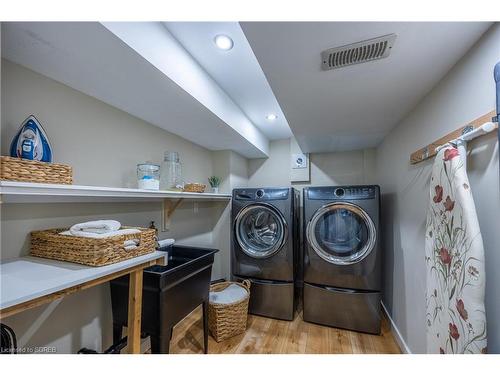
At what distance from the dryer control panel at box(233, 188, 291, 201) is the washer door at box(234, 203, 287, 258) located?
8cm

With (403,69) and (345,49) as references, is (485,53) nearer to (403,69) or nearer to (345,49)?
(403,69)

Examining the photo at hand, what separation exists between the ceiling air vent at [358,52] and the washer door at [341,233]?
1.31m

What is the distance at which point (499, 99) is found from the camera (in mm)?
688

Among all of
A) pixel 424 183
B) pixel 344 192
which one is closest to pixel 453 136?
pixel 424 183

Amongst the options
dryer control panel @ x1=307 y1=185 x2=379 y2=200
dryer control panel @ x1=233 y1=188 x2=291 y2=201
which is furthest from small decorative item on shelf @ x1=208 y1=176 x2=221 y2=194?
dryer control panel @ x1=307 y1=185 x2=379 y2=200

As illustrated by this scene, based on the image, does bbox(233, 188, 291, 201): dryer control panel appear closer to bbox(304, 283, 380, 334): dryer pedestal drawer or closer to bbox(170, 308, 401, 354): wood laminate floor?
bbox(304, 283, 380, 334): dryer pedestal drawer

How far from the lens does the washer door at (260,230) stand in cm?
212

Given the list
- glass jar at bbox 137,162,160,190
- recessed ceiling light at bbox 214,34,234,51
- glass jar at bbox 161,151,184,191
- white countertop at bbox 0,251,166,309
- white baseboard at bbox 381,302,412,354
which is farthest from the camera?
glass jar at bbox 161,151,184,191

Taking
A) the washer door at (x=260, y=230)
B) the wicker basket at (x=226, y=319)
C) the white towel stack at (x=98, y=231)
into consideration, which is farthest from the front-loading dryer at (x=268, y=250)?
the white towel stack at (x=98, y=231)

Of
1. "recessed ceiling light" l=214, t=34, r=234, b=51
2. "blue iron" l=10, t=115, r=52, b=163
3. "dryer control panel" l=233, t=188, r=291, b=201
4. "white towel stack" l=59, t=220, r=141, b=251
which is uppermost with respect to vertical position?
"recessed ceiling light" l=214, t=34, r=234, b=51

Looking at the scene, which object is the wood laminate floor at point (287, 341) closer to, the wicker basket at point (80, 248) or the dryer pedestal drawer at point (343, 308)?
the dryer pedestal drawer at point (343, 308)

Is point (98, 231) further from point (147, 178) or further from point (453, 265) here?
point (453, 265)

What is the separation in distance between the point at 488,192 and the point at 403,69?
67cm

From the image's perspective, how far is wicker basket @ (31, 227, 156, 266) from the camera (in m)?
0.93
